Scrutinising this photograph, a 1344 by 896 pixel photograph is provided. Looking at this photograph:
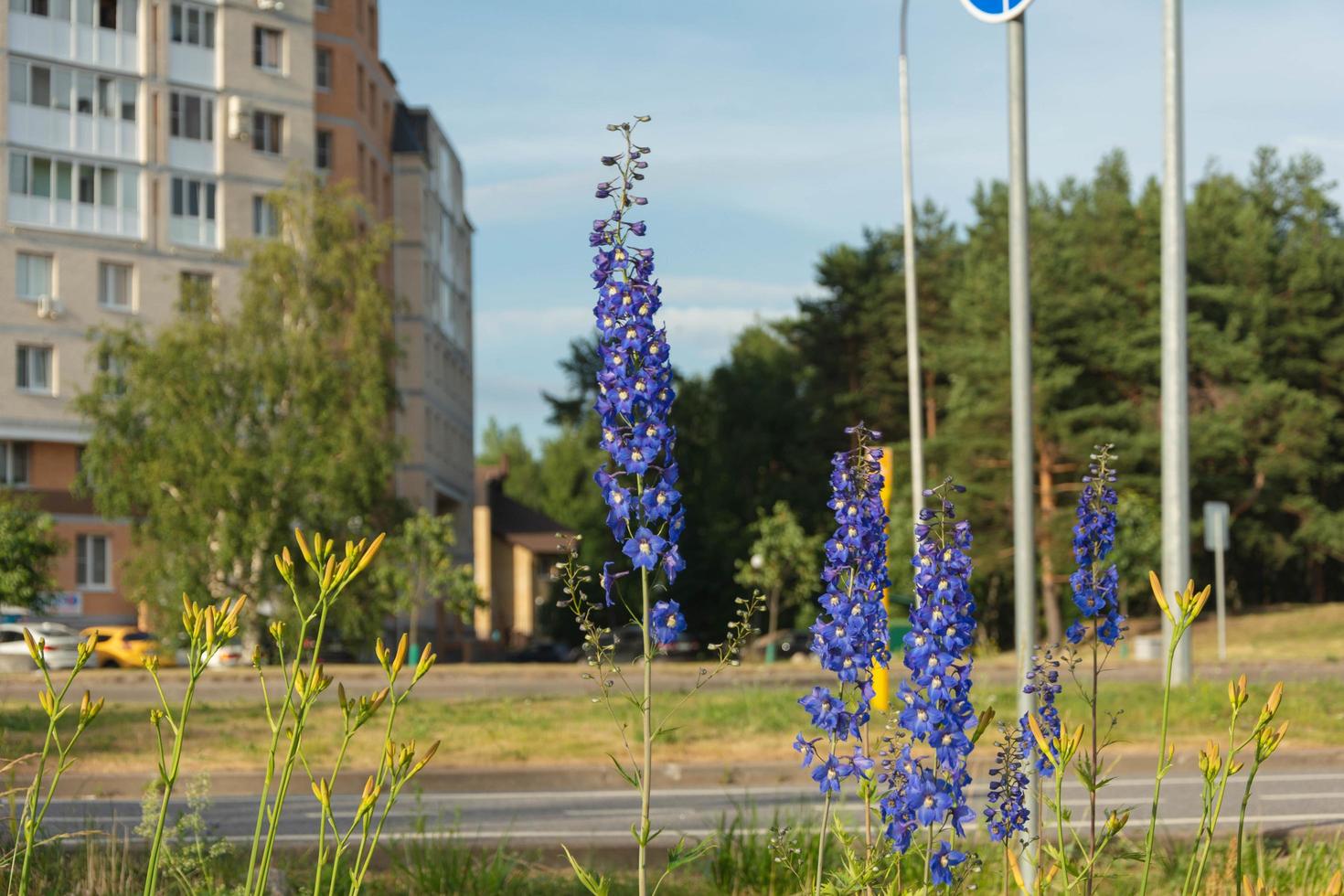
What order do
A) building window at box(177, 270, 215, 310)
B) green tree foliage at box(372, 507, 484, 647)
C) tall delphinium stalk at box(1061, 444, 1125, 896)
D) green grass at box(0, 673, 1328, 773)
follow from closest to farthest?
1. tall delphinium stalk at box(1061, 444, 1125, 896)
2. green grass at box(0, 673, 1328, 773)
3. building window at box(177, 270, 215, 310)
4. green tree foliage at box(372, 507, 484, 647)

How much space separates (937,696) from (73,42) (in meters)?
54.4

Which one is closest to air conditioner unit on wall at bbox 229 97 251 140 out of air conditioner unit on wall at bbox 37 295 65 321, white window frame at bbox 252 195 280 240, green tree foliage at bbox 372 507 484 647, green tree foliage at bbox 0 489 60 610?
white window frame at bbox 252 195 280 240

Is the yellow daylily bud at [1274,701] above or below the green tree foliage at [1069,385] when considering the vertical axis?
below

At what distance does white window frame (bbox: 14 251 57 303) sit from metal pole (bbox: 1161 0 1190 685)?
135ft

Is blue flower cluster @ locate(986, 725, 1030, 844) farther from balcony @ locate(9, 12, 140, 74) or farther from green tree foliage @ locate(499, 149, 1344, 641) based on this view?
balcony @ locate(9, 12, 140, 74)

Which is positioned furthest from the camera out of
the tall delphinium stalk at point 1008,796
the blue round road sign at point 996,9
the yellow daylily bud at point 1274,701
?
the blue round road sign at point 996,9

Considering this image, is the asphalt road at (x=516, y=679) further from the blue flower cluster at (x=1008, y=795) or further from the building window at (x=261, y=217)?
the building window at (x=261, y=217)

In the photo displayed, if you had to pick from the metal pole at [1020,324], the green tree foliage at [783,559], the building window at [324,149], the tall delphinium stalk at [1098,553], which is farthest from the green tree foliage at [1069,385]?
the tall delphinium stalk at [1098,553]

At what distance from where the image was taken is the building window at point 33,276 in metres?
51.7

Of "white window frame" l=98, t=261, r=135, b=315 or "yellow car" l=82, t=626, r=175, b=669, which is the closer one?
"yellow car" l=82, t=626, r=175, b=669

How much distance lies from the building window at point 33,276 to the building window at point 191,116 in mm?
6147

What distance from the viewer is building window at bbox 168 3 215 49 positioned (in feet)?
181

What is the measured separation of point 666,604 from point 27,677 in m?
27.7

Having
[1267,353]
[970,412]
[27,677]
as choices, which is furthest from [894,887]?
[1267,353]
